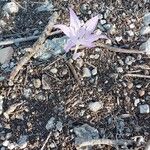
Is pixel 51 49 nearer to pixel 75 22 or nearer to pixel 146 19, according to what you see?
pixel 75 22

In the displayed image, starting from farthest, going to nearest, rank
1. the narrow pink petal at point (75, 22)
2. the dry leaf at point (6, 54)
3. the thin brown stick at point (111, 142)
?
the dry leaf at point (6, 54)
the narrow pink petal at point (75, 22)
the thin brown stick at point (111, 142)

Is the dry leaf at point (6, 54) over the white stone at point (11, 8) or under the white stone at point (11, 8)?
under

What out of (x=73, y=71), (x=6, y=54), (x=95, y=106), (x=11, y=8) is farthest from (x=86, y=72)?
(x=11, y=8)

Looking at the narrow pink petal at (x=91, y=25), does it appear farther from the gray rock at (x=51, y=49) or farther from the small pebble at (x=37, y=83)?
the small pebble at (x=37, y=83)

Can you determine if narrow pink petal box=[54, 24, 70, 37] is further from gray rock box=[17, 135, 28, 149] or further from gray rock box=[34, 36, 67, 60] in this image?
gray rock box=[17, 135, 28, 149]

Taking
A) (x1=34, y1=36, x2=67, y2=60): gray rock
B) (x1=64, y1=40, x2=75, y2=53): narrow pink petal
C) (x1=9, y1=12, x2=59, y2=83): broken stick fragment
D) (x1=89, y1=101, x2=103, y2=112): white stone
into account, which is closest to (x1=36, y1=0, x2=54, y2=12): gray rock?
(x1=9, y1=12, x2=59, y2=83): broken stick fragment

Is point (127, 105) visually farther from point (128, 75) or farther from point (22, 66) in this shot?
point (22, 66)

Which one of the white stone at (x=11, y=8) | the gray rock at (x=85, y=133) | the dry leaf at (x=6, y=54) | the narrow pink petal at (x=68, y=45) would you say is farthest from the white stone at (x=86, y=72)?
the white stone at (x=11, y=8)
